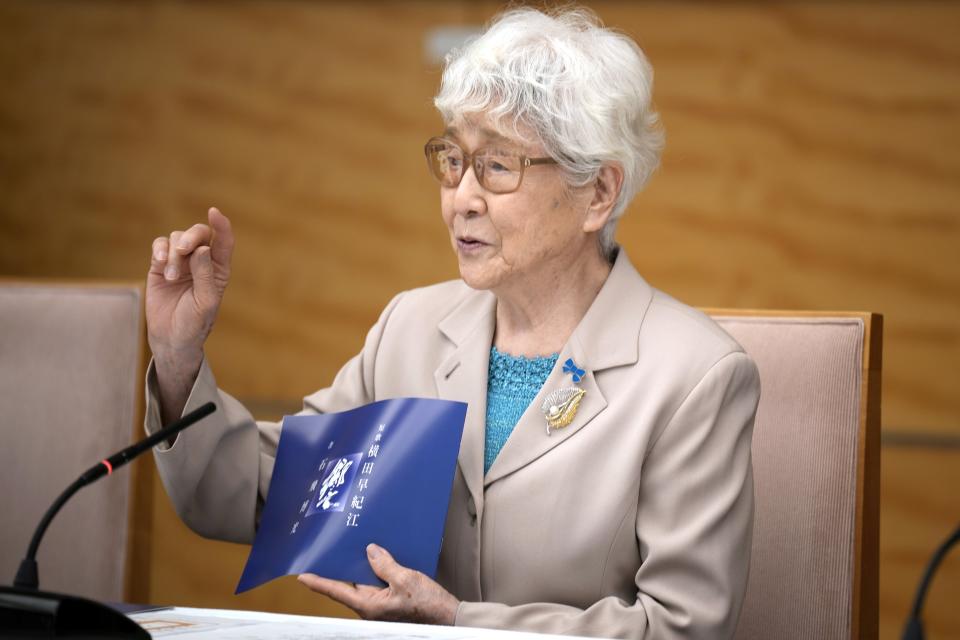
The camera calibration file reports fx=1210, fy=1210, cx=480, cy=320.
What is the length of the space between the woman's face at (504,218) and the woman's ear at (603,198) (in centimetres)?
5

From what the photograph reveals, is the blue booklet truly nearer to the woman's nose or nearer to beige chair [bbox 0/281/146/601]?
the woman's nose

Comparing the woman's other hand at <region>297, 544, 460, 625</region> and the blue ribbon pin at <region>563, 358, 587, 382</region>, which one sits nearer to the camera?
the woman's other hand at <region>297, 544, 460, 625</region>

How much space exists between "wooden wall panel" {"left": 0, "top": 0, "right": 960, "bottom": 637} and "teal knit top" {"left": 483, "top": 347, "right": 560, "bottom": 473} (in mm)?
1790

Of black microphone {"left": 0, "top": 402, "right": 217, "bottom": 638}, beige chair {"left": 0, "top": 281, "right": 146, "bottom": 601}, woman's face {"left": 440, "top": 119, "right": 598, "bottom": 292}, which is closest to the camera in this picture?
black microphone {"left": 0, "top": 402, "right": 217, "bottom": 638}

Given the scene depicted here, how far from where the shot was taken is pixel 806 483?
174 cm

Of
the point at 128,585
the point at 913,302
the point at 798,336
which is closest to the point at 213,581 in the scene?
the point at 128,585

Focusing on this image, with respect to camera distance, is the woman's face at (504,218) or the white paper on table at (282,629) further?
the woman's face at (504,218)

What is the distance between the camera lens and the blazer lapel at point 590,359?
1.64 meters

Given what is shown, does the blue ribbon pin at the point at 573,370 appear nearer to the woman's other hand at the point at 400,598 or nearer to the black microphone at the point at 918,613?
the woman's other hand at the point at 400,598

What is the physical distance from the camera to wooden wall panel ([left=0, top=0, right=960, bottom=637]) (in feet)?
10.8

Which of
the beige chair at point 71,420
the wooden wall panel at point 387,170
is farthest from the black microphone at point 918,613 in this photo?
the wooden wall panel at point 387,170

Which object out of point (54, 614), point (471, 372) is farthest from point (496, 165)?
point (54, 614)

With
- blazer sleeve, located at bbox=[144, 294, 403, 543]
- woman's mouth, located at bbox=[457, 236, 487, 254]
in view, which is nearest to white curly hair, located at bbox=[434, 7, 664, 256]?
woman's mouth, located at bbox=[457, 236, 487, 254]

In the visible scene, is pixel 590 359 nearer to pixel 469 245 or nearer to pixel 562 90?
pixel 469 245
